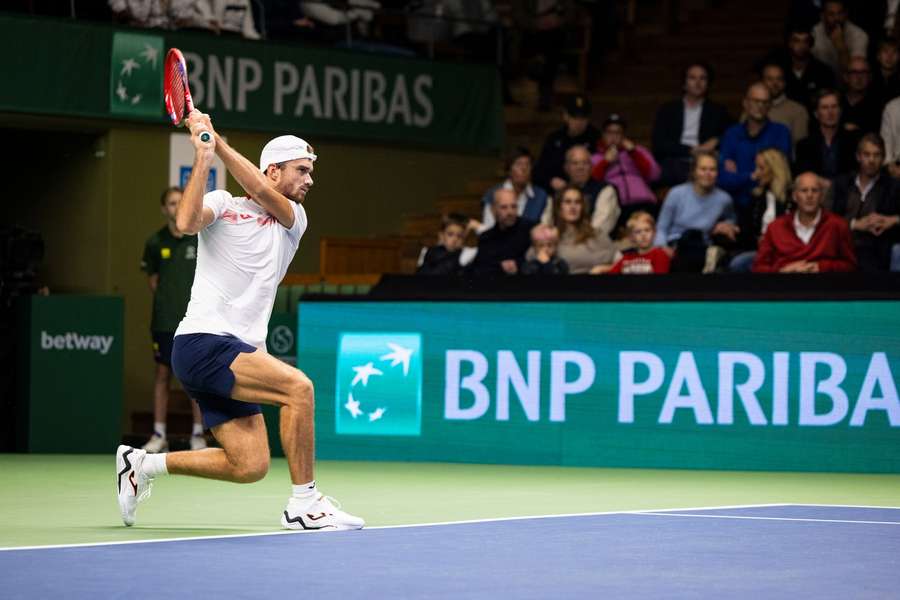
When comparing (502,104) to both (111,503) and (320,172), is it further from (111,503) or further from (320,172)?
(111,503)

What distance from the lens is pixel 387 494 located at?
34.5ft

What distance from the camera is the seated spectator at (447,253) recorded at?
15.3 meters

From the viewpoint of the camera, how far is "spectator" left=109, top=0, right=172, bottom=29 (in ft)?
56.4

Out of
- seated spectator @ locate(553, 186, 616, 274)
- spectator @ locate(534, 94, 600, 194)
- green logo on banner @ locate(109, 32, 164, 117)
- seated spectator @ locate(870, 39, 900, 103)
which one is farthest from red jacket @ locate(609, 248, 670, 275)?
green logo on banner @ locate(109, 32, 164, 117)

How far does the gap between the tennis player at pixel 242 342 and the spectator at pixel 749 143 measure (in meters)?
7.56

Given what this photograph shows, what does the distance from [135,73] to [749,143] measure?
597cm

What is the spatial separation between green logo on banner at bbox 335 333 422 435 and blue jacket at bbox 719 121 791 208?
11.3 ft

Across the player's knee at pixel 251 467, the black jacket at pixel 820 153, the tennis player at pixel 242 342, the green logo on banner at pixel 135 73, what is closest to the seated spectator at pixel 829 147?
the black jacket at pixel 820 153

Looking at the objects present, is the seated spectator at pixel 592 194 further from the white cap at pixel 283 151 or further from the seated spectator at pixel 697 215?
the white cap at pixel 283 151

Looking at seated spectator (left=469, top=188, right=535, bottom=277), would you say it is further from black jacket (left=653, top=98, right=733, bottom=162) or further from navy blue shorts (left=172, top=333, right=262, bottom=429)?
navy blue shorts (left=172, top=333, right=262, bottom=429)

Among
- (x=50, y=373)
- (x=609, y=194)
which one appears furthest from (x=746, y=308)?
(x=50, y=373)

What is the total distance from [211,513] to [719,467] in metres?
4.75

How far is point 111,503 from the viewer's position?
32.2 feet

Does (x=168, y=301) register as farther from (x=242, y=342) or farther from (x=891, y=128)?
(x=242, y=342)
